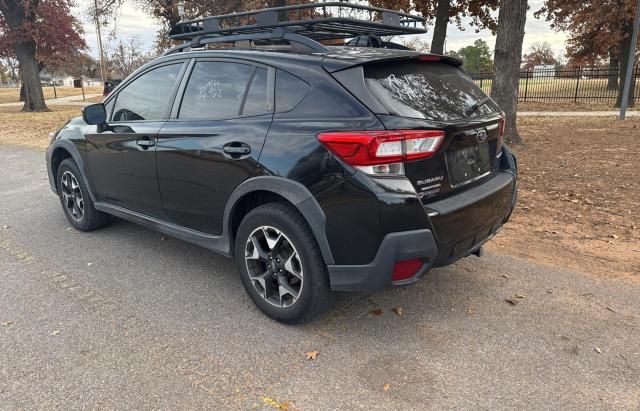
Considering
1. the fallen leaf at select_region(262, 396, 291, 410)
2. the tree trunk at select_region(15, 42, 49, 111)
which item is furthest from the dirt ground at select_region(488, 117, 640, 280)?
the tree trunk at select_region(15, 42, 49, 111)

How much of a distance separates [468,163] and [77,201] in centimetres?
399

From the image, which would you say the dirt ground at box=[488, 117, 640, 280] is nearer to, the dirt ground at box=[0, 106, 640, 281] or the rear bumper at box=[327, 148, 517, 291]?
the dirt ground at box=[0, 106, 640, 281]

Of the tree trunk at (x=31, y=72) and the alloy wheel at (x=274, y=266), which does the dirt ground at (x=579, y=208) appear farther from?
the tree trunk at (x=31, y=72)

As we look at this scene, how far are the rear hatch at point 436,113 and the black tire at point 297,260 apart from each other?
2.37 feet

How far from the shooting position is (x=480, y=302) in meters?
3.49

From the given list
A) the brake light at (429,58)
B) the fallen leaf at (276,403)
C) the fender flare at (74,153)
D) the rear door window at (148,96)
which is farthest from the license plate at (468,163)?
the fender flare at (74,153)

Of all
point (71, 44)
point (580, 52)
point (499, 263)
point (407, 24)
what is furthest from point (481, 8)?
point (71, 44)

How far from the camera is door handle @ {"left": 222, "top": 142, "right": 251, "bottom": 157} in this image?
3.18 metres

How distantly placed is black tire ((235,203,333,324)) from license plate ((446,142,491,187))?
929mm

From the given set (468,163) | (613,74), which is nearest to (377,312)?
(468,163)

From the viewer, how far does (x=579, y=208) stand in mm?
5516

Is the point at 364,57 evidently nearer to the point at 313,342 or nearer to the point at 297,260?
the point at 297,260

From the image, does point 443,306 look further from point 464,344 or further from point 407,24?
point 407,24

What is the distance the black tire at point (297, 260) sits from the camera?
2928mm
